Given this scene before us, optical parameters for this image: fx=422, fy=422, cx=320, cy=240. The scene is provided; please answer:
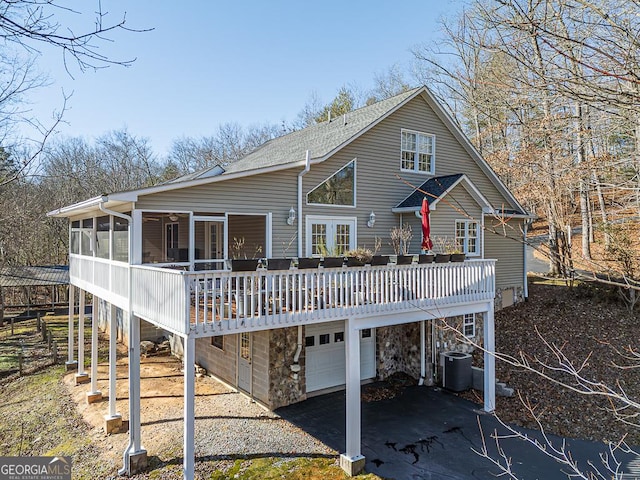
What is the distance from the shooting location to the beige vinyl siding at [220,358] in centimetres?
1191

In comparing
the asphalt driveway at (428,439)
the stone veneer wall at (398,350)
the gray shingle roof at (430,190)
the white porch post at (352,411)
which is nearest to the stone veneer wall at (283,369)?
the asphalt driveway at (428,439)

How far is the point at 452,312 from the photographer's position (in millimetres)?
9922

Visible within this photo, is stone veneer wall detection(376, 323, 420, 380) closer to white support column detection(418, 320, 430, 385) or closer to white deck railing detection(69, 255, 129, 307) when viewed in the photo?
white support column detection(418, 320, 430, 385)

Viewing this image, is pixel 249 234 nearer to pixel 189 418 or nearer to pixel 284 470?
pixel 189 418

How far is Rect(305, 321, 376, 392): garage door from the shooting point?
37.0 ft

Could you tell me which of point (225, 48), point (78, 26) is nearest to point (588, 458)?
point (78, 26)

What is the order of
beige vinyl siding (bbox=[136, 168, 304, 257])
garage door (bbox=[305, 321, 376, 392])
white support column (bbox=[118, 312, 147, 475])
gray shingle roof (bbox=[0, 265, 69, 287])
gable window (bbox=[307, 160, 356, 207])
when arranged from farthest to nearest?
gray shingle roof (bbox=[0, 265, 69, 287]) < gable window (bbox=[307, 160, 356, 207]) < garage door (bbox=[305, 321, 376, 392]) < beige vinyl siding (bbox=[136, 168, 304, 257]) < white support column (bbox=[118, 312, 147, 475])

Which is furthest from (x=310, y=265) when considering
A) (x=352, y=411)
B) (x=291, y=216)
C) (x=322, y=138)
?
(x=322, y=138)

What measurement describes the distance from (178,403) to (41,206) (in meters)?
20.6

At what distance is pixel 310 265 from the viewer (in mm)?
8344

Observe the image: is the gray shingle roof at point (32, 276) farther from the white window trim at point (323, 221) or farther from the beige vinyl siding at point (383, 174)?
the beige vinyl siding at point (383, 174)

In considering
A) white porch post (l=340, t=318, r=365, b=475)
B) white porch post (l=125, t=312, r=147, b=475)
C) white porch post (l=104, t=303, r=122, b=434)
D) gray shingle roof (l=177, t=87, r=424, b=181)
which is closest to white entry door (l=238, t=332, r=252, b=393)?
white porch post (l=104, t=303, r=122, b=434)

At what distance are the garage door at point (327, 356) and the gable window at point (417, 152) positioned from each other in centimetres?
563

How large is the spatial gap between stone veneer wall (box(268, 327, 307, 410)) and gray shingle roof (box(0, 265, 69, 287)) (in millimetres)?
13428
